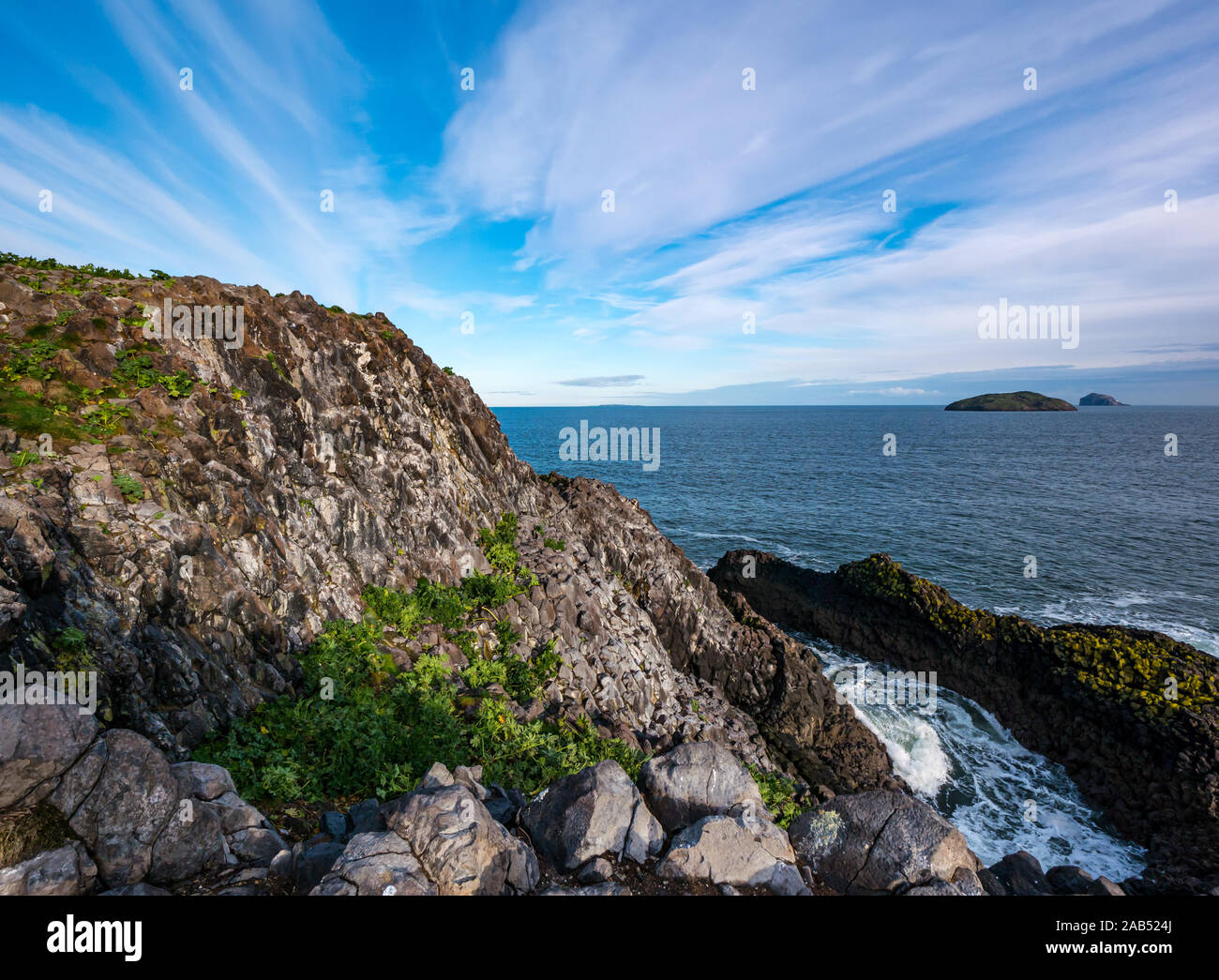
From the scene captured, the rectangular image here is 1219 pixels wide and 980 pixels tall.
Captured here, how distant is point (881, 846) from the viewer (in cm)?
892

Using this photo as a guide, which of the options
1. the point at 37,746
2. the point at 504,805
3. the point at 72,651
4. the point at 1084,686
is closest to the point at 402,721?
the point at 504,805

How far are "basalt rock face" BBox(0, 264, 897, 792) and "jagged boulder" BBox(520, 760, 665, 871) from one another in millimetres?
6986

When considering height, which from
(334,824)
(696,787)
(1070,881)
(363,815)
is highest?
(696,787)

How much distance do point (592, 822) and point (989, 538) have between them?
63.1 meters

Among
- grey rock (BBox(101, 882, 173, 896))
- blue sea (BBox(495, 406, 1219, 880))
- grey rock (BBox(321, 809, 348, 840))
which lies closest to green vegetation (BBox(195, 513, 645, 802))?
grey rock (BBox(321, 809, 348, 840))

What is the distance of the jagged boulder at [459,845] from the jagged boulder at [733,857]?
7.55 feet

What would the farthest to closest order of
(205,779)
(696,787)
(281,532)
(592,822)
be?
(281,532) → (696,787) → (592,822) → (205,779)

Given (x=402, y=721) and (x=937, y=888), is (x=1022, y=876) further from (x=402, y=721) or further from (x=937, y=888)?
(x=402, y=721)

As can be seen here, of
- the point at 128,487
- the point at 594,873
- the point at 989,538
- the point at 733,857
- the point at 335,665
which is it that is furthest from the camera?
the point at 989,538

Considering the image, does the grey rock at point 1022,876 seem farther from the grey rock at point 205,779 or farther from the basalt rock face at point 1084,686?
the grey rock at point 205,779

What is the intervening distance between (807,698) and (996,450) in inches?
5523

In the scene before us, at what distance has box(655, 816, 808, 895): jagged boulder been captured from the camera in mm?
8227

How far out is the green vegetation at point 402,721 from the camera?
35.6 feet

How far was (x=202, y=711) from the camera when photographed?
11.1 m
